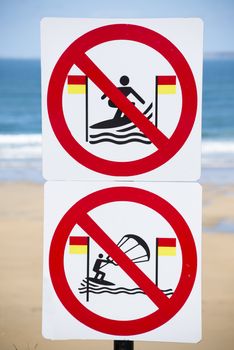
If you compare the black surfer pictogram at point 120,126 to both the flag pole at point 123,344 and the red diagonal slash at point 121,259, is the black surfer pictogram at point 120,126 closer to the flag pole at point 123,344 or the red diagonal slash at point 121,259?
the red diagonal slash at point 121,259

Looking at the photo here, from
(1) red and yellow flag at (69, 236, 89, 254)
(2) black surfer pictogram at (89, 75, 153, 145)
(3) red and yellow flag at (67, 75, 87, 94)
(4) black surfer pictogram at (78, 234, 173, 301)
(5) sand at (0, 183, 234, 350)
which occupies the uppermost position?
(3) red and yellow flag at (67, 75, 87, 94)

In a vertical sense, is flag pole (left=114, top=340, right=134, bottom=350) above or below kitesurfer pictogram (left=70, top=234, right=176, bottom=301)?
below

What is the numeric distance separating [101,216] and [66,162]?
126 millimetres

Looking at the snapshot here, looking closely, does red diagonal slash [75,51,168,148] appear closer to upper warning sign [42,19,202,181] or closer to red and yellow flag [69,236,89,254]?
upper warning sign [42,19,202,181]

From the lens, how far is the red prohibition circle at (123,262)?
4.35 feet

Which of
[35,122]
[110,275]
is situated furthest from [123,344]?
[35,122]

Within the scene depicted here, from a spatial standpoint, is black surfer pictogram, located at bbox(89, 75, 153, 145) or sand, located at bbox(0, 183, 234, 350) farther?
sand, located at bbox(0, 183, 234, 350)

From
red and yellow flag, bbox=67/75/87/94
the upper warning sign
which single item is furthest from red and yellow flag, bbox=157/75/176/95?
red and yellow flag, bbox=67/75/87/94

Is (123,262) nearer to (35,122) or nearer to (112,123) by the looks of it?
(112,123)

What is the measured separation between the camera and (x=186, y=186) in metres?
1.32

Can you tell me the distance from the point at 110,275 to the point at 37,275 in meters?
3.97

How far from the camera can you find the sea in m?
10.2

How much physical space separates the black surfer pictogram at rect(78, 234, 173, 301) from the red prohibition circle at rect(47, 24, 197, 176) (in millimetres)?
145

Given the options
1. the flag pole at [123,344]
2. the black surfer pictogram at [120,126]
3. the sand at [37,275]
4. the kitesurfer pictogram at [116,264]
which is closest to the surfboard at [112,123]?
the black surfer pictogram at [120,126]
